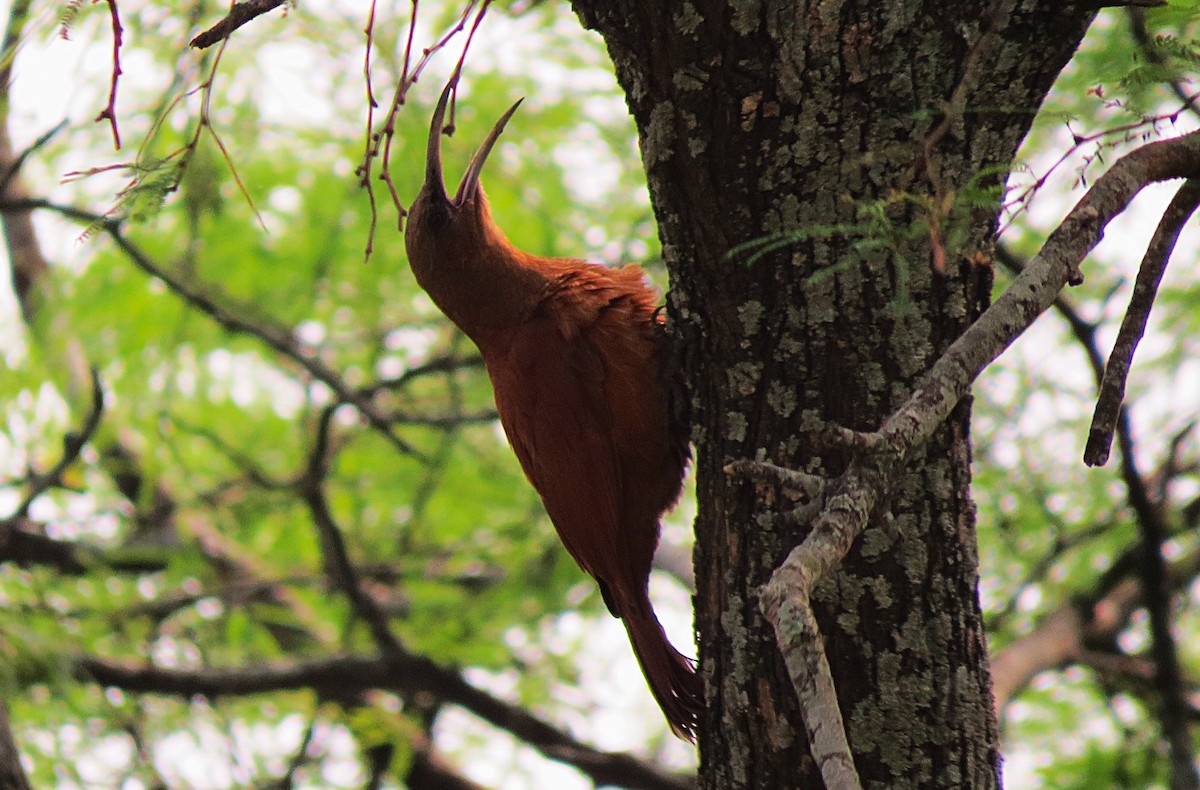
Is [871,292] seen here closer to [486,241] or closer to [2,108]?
[486,241]

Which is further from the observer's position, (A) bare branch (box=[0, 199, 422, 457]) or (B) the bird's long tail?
(A) bare branch (box=[0, 199, 422, 457])

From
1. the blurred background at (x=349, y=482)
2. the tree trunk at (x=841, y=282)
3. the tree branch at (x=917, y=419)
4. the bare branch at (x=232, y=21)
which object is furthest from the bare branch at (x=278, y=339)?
the tree branch at (x=917, y=419)

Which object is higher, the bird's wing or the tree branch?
the bird's wing

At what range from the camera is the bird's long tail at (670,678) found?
3055mm

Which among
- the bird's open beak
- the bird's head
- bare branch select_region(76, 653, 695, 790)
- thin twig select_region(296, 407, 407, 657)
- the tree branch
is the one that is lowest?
the tree branch

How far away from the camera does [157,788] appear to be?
512 cm

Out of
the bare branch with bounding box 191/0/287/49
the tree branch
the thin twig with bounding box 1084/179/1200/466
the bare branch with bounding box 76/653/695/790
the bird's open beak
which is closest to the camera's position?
the tree branch

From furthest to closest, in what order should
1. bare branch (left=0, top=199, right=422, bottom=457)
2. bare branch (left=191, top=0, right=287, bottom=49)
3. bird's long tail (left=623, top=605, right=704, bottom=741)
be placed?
bare branch (left=0, top=199, right=422, bottom=457)
bird's long tail (left=623, top=605, right=704, bottom=741)
bare branch (left=191, top=0, right=287, bottom=49)

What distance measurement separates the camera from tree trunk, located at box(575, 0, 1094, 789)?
192 centimetres

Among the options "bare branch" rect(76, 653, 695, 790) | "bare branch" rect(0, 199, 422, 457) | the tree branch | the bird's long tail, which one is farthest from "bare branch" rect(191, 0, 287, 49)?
"bare branch" rect(76, 653, 695, 790)

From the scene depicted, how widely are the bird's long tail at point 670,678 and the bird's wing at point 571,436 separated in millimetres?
215

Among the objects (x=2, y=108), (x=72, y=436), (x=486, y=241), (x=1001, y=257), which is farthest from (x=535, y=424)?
(x=2, y=108)

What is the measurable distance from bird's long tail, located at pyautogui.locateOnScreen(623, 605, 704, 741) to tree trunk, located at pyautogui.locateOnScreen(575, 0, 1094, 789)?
870mm

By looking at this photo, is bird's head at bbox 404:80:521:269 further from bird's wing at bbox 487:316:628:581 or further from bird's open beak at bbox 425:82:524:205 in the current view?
bird's wing at bbox 487:316:628:581
